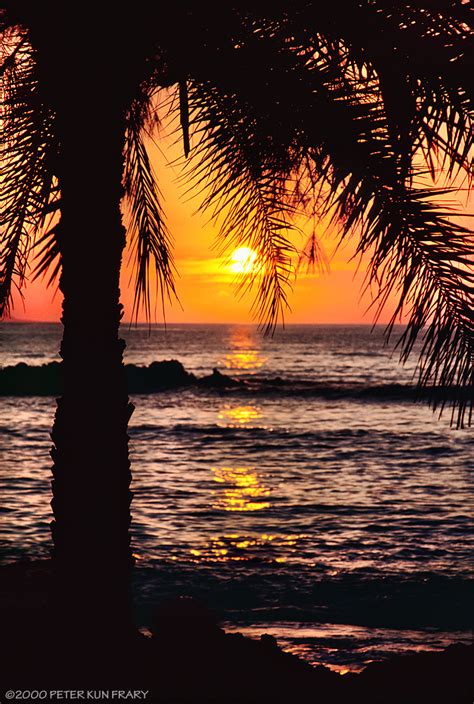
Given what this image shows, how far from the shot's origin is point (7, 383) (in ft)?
161

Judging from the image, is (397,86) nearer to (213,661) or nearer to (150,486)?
(213,661)

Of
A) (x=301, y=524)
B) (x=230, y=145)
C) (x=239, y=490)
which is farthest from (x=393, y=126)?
(x=239, y=490)

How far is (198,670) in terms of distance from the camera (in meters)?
5.23

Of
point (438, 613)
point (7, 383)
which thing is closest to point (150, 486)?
point (438, 613)

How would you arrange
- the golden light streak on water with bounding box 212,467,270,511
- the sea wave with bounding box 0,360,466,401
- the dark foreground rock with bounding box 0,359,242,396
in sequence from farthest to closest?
1. the dark foreground rock with bounding box 0,359,242,396
2. the sea wave with bounding box 0,360,466,401
3. the golden light streak on water with bounding box 212,467,270,511

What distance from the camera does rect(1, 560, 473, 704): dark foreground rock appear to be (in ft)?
15.4

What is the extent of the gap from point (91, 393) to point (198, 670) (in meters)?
2.01

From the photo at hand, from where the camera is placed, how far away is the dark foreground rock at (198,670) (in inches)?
185

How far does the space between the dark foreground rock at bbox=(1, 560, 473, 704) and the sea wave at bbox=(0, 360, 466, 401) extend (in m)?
40.8

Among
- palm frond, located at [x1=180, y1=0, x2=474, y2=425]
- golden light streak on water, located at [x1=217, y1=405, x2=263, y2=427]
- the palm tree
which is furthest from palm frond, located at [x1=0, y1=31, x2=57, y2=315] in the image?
golden light streak on water, located at [x1=217, y1=405, x2=263, y2=427]

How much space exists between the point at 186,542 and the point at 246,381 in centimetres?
4623

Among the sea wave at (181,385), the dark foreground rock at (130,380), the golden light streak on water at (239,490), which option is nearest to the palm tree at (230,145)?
the golden light streak on water at (239,490)

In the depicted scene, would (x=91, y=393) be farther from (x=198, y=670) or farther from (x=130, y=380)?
(x=130, y=380)

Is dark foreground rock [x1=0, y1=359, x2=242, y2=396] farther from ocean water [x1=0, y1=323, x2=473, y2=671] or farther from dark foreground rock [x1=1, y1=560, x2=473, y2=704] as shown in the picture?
dark foreground rock [x1=1, y1=560, x2=473, y2=704]
